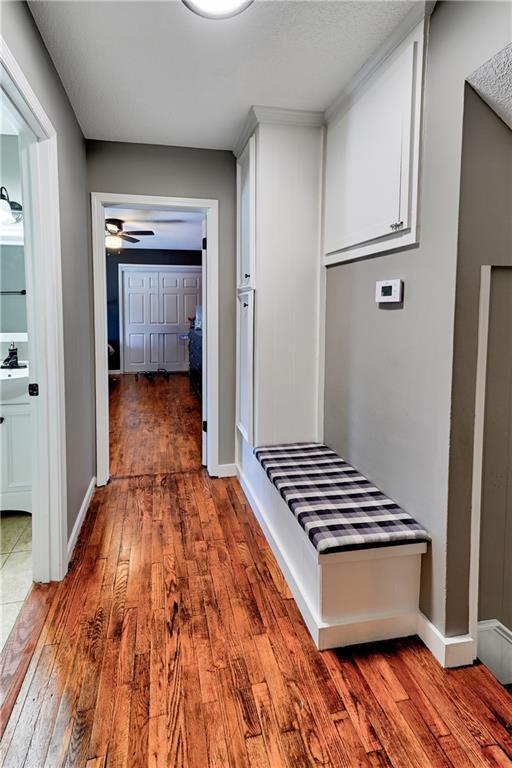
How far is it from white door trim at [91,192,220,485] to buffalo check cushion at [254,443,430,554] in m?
0.98

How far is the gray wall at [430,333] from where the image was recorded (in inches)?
61.0

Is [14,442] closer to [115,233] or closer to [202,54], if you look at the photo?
[202,54]

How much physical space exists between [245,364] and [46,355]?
137cm

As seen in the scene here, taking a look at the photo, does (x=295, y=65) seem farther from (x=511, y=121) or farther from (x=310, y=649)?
(x=310, y=649)

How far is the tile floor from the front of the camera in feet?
6.49

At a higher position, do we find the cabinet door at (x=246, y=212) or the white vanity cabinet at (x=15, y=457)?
the cabinet door at (x=246, y=212)

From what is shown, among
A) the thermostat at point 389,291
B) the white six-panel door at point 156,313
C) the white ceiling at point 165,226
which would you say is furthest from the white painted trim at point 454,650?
the white six-panel door at point 156,313

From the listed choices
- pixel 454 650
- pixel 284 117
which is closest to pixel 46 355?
pixel 284 117

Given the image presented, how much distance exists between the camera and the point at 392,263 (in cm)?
200

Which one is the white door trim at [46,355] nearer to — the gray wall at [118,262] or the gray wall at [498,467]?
the gray wall at [498,467]

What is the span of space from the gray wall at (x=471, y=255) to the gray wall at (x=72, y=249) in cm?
154

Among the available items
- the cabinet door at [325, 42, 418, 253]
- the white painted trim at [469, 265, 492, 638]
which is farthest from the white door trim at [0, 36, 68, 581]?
the white painted trim at [469, 265, 492, 638]

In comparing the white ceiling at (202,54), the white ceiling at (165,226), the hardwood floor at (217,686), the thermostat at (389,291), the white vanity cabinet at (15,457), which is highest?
the white ceiling at (165,226)

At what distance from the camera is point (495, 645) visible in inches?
70.2
